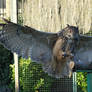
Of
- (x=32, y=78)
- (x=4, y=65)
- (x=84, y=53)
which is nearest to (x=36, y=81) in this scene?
(x=32, y=78)

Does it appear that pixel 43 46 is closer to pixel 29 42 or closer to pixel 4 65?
pixel 29 42

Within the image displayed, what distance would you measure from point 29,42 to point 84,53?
1.66 ft

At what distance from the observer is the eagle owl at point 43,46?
248 cm

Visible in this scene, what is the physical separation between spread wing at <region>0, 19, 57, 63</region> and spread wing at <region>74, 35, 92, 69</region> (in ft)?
0.83

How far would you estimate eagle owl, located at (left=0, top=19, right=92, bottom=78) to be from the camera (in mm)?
2480

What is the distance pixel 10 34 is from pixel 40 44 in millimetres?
290

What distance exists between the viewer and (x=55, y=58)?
265 cm

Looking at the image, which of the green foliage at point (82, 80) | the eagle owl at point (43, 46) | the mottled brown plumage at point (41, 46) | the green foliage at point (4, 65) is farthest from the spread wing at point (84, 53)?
the green foliage at point (4, 65)

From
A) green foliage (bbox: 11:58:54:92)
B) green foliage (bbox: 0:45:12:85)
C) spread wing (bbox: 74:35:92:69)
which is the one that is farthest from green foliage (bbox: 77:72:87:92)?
spread wing (bbox: 74:35:92:69)

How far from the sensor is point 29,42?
108 inches

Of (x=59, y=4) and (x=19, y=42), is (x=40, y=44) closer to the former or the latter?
(x=19, y=42)

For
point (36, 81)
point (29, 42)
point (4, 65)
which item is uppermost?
point (29, 42)

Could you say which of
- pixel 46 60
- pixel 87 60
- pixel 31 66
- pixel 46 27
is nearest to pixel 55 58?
pixel 46 60

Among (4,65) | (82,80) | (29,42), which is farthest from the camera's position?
(4,65)
